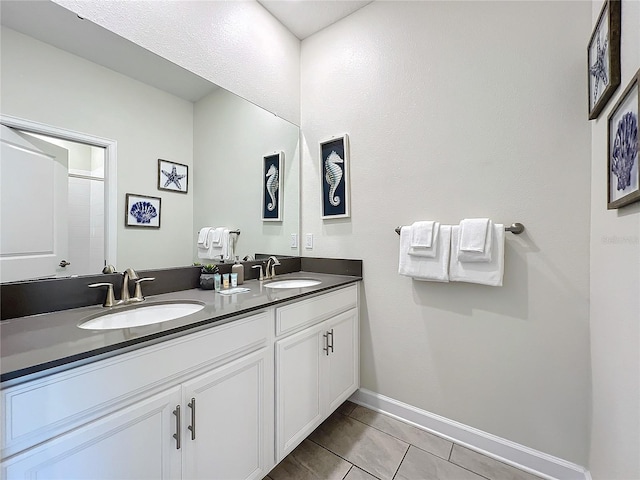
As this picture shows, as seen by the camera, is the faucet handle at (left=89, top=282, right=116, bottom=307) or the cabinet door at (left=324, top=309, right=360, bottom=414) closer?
the faucet handle at (left=89, top=282, right=116, bottom=307)

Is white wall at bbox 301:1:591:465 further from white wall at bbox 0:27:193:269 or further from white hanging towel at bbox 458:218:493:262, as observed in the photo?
white wall at bbox 0:27:193:269

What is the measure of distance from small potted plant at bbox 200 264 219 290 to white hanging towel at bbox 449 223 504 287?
49.6 inches

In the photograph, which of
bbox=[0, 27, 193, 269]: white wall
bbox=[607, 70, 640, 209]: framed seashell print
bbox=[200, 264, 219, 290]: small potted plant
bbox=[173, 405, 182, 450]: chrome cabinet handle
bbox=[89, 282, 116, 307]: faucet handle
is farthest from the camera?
bbox=[200, 264, 219, 290]: small potted plant

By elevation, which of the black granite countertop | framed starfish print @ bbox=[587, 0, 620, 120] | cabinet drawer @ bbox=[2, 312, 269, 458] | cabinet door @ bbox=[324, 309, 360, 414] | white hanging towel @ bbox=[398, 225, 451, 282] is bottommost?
cabinet door @ bbox=[324, 309, 360, 414]

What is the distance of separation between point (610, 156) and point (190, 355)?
5.19 feet

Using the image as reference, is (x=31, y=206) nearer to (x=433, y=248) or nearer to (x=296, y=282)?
(x=296, y=282)

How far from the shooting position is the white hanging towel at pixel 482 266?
1.37 meters

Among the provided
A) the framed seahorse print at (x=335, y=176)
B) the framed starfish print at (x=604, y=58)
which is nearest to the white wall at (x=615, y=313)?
the framed starfish print at (x=604, y=58)

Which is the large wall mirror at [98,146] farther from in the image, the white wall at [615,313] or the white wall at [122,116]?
the white wall at [615,313]

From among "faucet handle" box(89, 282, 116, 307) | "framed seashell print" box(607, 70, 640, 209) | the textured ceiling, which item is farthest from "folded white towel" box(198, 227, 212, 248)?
"framed seashell print" box(607, 70, 640, 209)

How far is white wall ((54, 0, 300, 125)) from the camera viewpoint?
126 centimetres

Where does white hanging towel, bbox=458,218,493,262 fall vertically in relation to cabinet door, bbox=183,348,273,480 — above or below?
above

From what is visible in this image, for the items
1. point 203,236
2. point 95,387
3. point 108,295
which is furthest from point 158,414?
point 203,236

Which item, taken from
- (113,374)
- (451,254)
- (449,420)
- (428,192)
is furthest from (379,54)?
(449,420)
